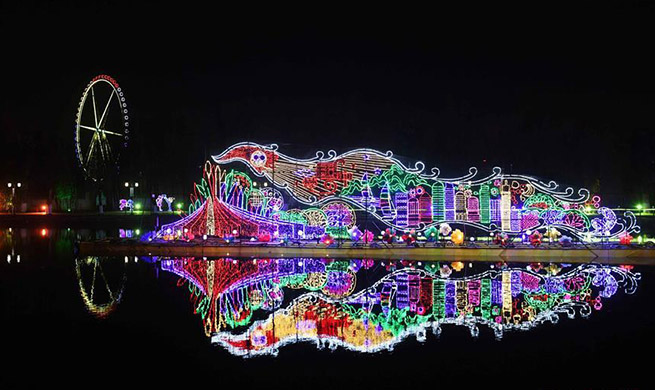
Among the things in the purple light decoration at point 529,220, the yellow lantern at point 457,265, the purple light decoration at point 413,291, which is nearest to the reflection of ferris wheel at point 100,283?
the purple light decoration at point 413,291

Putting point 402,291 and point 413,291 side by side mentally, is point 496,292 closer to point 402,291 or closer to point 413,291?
point 413,291

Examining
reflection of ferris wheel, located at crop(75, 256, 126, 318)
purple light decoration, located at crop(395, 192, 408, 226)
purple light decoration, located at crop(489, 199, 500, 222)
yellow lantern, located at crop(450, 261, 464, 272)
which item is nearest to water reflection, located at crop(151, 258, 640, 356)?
yellow lantern, located at crop(450, 261, 464, 272)

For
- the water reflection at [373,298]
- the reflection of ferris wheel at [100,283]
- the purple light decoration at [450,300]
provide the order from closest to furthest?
the water reflection at [373,298], the purple light decoration at [450,300], the reflection of ferris wheel at [100,283]

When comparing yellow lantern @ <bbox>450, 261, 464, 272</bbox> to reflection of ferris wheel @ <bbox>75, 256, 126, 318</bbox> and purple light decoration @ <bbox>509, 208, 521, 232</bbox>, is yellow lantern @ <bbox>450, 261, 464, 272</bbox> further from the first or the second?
reflection of ferris wheel @ <bbox>75, 256, 126, 318</bbox>

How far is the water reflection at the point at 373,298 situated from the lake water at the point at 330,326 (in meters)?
0.04

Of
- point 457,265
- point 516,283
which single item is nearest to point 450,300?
point 516,283

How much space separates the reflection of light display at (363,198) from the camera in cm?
1997

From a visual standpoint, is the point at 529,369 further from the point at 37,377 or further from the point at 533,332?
the point at 37,377

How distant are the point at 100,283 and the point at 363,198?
8.80m

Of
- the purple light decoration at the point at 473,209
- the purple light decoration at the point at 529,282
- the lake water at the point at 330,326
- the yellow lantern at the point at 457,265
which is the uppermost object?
the purple light decoration at the point at 473,209

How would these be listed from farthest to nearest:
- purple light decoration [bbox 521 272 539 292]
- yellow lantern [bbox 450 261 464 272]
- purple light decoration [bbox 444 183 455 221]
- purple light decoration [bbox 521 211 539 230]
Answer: purple light decoration [bbox 444 183 455 221] → purple light decoration [bbox 521 211 539 230] → yellow lantern [bbox 450 261 464 272] → purple light decoration [bbox 521 272 539 292]

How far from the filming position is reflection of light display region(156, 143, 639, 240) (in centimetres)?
1997

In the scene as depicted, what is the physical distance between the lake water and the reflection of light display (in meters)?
3.33

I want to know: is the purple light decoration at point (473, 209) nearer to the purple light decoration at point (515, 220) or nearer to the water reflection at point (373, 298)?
the purple light decoration at point (515, 220)
